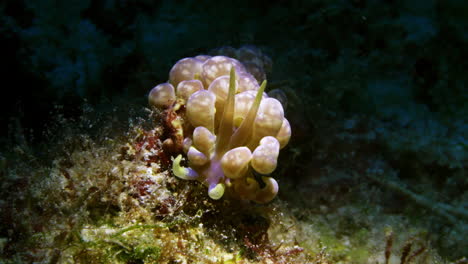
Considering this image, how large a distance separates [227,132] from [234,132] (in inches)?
2.5

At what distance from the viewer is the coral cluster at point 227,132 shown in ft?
6.47

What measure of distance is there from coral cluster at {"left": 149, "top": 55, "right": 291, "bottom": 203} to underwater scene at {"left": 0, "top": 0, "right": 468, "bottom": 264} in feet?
0.04

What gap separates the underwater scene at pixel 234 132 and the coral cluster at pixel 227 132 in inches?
0.5

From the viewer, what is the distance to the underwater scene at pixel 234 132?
6.25ft

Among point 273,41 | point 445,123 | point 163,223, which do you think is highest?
point 273,41

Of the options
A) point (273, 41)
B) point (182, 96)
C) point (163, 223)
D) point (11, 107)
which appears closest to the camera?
point (163, 223)

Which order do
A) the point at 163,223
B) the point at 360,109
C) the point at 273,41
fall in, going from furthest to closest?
the point at 273,41
the point at 360,109
the point at 163,223

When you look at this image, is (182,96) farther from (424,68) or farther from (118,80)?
(424,68)

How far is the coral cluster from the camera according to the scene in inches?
77.6

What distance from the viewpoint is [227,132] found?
6.93 feet

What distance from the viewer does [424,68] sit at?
3.79 m

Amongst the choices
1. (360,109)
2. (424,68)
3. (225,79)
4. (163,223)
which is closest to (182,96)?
(225,79)

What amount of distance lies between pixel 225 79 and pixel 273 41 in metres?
2.19

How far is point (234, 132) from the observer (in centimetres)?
215
